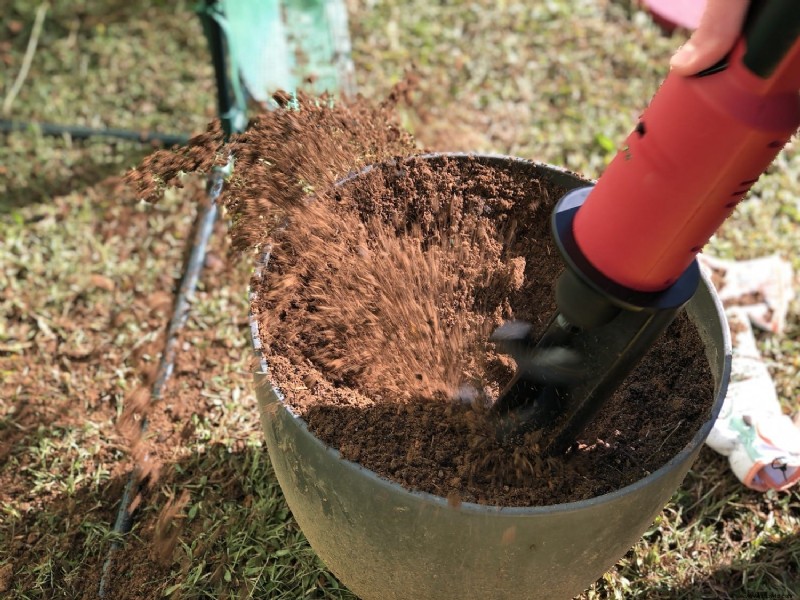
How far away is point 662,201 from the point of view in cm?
107

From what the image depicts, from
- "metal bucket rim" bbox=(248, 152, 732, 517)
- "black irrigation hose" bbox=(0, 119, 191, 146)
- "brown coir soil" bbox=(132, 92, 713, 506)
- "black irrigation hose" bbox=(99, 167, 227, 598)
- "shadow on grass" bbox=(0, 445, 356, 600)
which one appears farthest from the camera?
"black irrigation hose" bbox=(0, 119, 191, 146)

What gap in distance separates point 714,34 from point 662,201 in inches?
8.5

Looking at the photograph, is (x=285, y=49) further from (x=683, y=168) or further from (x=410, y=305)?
(x=683, y=168)

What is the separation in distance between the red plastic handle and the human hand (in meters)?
0.02

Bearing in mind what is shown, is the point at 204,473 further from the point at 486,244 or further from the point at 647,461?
the point at 647,461

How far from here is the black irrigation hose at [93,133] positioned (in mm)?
3234

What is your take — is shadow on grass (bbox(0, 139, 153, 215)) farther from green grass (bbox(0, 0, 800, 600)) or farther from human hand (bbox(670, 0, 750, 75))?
human hand (bbox(670, 0, 750, 75))

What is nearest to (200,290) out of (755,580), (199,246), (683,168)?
(199,246)

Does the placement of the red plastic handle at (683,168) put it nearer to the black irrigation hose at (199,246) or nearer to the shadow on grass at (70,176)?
the black irrigation hose at (199,246)

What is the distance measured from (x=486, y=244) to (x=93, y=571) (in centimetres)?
131

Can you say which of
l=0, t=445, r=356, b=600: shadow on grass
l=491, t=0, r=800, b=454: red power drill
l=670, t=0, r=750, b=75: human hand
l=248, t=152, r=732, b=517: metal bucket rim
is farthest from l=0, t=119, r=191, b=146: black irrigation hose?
l=670, t=0, r=750, b=75: human hand

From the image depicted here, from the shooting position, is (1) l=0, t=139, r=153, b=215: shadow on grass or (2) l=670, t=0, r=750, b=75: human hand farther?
(1) l=0, t=139, r=153, b=215: shadow on grass

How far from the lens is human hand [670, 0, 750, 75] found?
961mm

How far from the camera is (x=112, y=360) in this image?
2559 mm
